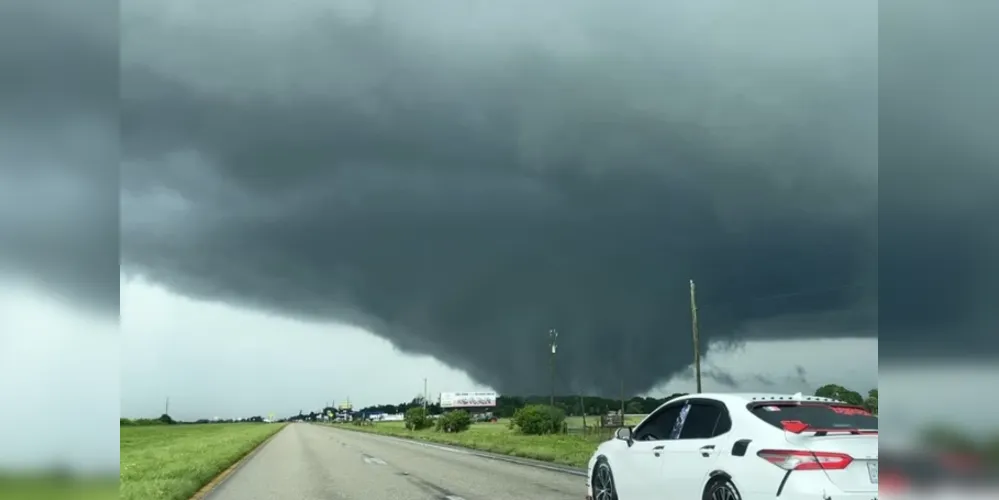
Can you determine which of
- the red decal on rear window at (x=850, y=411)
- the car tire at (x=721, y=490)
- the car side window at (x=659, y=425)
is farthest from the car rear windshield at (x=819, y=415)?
the car side window at (x=659, y=425)

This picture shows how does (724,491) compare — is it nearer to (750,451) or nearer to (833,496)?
(750,451)

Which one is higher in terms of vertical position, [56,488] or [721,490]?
[56,488]

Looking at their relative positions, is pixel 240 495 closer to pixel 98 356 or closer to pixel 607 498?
pixel 607 498

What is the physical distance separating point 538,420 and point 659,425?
58.6 m

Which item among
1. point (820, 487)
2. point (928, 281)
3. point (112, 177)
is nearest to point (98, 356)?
point (112, 177)

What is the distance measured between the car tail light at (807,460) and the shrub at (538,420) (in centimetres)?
6019

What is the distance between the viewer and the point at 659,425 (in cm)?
1006

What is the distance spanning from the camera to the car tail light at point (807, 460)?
7.10 meters

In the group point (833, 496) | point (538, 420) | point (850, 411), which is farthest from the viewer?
point (538, 420)

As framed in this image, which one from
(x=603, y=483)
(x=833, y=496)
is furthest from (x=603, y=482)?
(x=833, y=496)

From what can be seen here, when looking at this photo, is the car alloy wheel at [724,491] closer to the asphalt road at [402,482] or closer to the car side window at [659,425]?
the car side window at [659,425]

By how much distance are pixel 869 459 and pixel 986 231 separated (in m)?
5.81

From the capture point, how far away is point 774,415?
8094 mm

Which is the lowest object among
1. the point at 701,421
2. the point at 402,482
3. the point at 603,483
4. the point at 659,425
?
the point at 402,482
